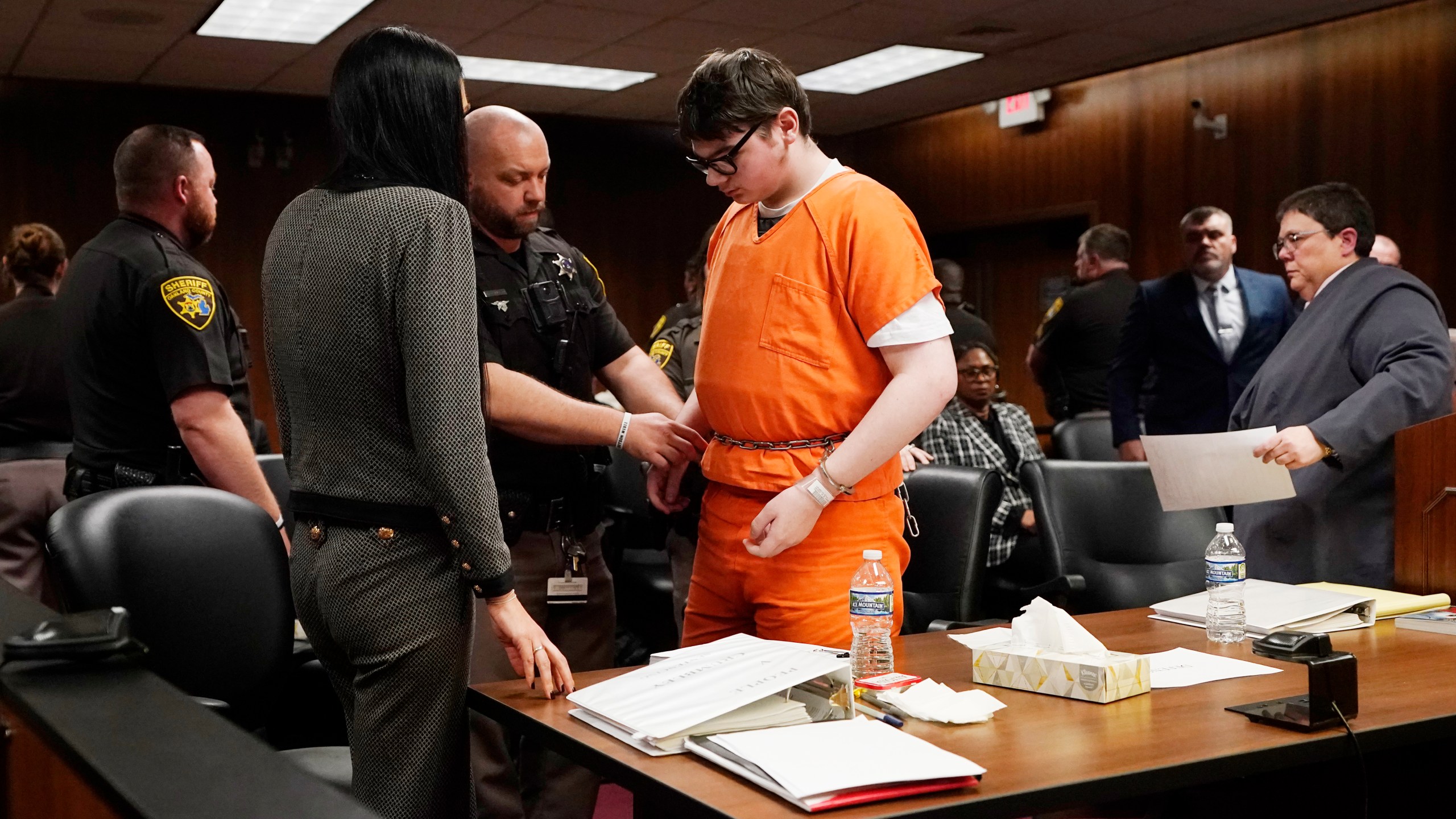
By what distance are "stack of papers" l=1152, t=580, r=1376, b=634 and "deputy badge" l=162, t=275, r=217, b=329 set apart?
2.04m

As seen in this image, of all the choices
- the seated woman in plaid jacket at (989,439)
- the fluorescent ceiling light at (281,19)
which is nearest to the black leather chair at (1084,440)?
the seated woman in plaid jacket at (989,439)

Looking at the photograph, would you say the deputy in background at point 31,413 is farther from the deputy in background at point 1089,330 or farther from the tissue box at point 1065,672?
the deputy in background at point 1089,330

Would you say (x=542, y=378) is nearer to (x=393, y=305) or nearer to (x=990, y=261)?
(x=393, y=305)

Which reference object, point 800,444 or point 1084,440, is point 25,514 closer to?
point 800,444

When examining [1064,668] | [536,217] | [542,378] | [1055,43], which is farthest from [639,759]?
[1055,43]

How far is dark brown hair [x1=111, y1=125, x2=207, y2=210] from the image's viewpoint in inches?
117

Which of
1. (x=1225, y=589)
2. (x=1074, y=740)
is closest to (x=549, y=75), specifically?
(x=1225, y=589)

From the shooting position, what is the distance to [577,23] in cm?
644

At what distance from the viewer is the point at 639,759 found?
55.4 inches

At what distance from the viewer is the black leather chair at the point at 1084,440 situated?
15.4ft

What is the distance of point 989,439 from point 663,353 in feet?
3.68

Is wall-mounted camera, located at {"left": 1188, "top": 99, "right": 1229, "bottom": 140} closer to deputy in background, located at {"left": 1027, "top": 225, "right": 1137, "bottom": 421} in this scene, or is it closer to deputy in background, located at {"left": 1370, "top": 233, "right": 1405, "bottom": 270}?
deputy in background, located at {"left": 1027, "top": 225, "right": 1137, "bottom": 421}

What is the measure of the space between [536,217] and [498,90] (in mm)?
6097

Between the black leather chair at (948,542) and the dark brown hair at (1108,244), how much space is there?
3.31 m
